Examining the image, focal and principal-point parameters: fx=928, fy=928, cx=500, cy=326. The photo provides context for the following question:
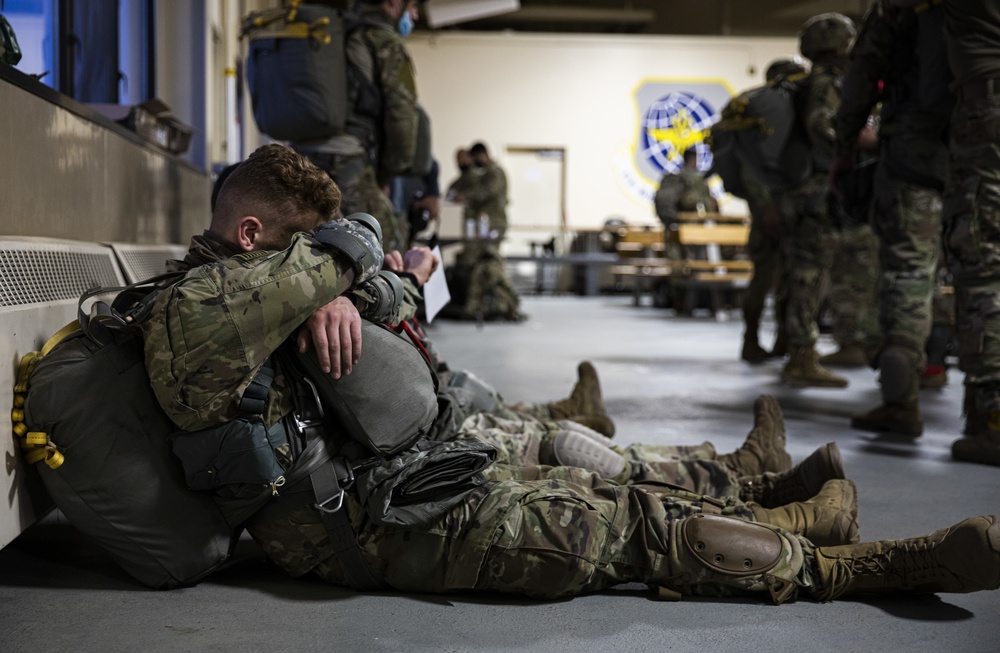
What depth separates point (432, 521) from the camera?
1629 millimetres

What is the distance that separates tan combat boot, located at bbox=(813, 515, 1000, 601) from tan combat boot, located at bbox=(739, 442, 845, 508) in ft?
1.16

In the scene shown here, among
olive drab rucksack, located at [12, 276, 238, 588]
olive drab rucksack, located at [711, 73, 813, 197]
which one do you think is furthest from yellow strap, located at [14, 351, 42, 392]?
olive drab rucksack, located at [711, 73, 813, 197]

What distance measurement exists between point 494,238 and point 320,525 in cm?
758

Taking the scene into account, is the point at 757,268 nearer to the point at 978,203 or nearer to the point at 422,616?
the point at 978,203

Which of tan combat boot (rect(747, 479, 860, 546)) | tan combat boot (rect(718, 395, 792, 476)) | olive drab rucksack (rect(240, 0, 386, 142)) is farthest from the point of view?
olive drab rucksack (rect(240, 0, 386, 142))

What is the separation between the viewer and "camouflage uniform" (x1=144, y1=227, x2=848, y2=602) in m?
1.50

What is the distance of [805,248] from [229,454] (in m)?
4.37

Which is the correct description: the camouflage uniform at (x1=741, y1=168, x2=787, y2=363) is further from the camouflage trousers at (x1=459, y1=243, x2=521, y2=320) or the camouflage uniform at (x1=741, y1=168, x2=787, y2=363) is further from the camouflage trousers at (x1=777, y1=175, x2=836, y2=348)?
the camouflage trousers at (x1=459, y1=243, x2=521, y2=320)

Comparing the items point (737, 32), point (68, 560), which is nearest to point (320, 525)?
point (68, 560)

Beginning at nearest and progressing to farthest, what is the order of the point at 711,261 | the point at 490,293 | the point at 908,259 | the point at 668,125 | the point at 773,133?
the point at 908,259
the point at 773,133
the point at 490,293
the point at 711,261
the point at 668,125

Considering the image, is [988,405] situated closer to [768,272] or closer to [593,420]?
[593,420]

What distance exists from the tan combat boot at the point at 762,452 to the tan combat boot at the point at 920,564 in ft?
2.07

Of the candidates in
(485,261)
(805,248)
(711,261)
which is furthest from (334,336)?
(711,261)

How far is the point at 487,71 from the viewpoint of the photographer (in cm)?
1666
